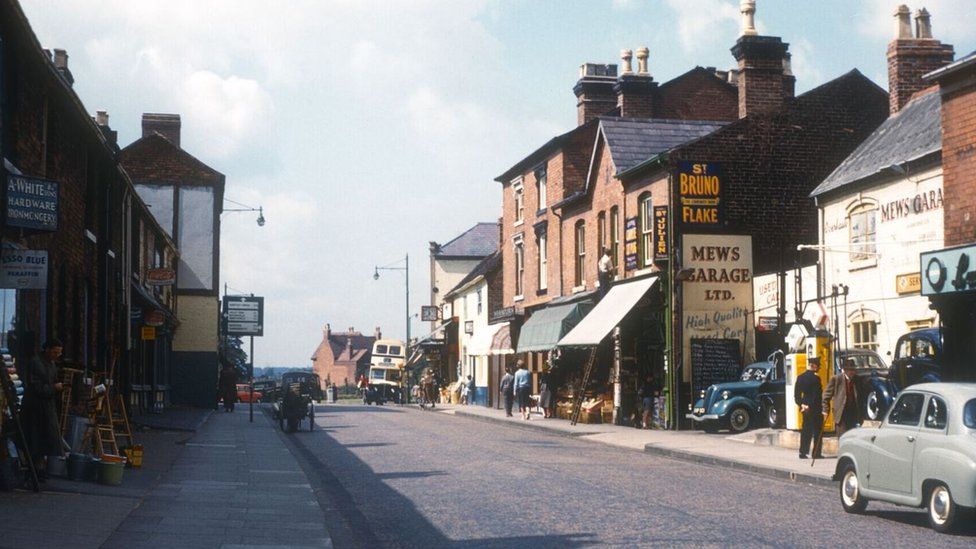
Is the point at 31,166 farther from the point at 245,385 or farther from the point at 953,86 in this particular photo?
the point at 245,385

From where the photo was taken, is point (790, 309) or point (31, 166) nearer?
point (31, 166)

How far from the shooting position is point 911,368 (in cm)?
2264

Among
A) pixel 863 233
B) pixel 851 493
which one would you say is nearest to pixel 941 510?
pixel 851 493

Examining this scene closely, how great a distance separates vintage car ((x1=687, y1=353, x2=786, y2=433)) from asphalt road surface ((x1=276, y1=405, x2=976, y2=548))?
510 cm

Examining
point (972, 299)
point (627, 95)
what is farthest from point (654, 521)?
point (627, 95)

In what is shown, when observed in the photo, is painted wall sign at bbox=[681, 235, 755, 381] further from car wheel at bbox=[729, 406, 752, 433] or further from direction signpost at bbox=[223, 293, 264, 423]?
direction signpost at bbox=[223, 293, 264, 423]

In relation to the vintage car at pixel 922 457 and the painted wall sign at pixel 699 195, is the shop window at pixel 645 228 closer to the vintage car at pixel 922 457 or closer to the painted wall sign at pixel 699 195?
the painted wall sign at pixel 699 195

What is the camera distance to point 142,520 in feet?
39.9

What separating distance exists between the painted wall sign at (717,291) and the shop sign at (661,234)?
506mm

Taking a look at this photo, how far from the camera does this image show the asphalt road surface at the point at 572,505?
11.4m

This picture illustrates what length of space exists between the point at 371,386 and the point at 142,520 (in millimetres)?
60343

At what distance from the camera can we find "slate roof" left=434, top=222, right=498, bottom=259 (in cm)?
8456

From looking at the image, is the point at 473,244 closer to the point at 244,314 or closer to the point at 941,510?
the point at 244,314

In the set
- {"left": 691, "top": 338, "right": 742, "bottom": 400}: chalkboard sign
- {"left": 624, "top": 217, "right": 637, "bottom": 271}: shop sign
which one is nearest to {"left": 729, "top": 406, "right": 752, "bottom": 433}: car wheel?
{"left": 691, "top": 338, "right": 742, "bottom": 400}: chalkboard sign
